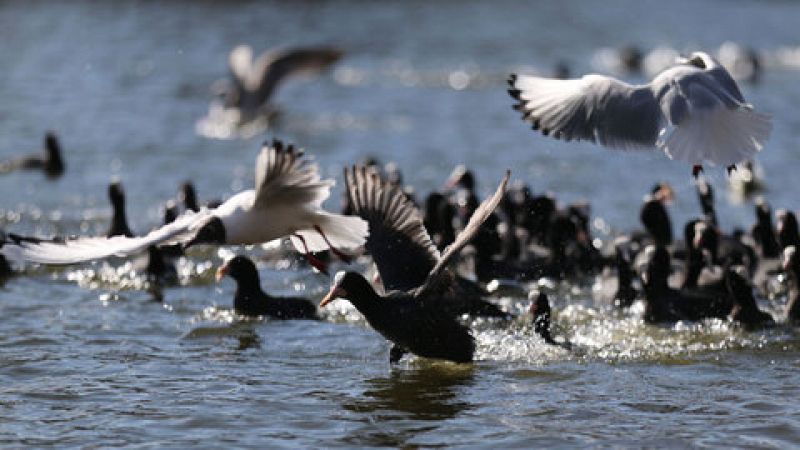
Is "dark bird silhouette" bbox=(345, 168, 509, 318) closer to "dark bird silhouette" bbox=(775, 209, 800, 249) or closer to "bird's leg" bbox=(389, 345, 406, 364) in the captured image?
"bird's leg" bbox=(389, 345, 406, 364)

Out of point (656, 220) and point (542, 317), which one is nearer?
point (542, 317)

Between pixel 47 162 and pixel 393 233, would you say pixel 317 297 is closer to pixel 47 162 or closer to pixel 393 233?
pixel 393 233

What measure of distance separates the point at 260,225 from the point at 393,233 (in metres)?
1.11

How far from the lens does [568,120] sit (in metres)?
11.1

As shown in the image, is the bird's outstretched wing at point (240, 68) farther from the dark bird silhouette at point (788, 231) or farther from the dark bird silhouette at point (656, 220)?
the dark bird silhouette at point (788, 231)

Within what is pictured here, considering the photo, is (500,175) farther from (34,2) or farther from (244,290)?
(34,2)

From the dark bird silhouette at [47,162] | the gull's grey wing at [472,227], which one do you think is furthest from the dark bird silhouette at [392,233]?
the dark bird silhouette at [47,162]

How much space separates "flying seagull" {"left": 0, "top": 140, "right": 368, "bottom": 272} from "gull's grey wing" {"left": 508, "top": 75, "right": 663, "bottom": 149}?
149 cm

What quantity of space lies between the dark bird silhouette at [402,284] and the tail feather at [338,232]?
0.16 metres

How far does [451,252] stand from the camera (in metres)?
10.1

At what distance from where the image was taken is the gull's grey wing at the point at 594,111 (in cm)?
1101

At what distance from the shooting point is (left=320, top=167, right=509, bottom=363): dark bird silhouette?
1092 centimetres

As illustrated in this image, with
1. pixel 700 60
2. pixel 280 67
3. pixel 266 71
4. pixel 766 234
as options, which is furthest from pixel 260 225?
pixel 266 71

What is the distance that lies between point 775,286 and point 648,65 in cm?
2433
